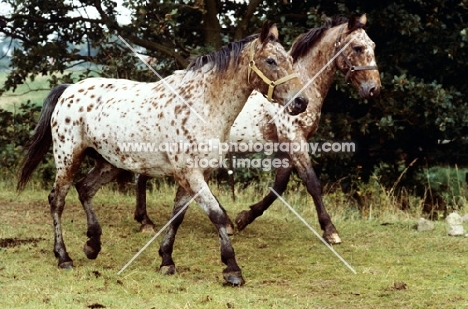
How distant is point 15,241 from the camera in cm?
729

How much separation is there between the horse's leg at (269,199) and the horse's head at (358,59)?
1057mm

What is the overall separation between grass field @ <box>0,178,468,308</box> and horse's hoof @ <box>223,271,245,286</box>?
0.31ft

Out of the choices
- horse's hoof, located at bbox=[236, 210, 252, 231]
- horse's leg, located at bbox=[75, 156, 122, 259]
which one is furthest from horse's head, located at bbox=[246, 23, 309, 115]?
horse's hoof, located at bbox=[236, 210, 252, 231]

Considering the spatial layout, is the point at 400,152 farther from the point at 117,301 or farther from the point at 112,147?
the point at 117,301

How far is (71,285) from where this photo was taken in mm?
5613

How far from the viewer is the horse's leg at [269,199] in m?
7.94

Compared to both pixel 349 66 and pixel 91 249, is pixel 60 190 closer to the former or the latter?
pixel 91 249

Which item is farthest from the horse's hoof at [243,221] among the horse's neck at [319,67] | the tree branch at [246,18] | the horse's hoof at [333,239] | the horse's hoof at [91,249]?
the tree branch at [246,18]

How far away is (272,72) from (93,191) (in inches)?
85.3

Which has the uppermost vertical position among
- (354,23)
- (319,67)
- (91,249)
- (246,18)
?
(246,18)

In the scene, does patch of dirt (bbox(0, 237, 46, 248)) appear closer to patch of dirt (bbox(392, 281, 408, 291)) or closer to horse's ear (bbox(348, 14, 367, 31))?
patch of dirt (bbox(392, 281, 408, 291))

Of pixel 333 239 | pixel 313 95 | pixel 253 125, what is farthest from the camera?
pixel 253 125

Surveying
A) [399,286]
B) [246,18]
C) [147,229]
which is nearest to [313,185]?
[147,229]

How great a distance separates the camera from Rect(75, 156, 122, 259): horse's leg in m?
6.64
